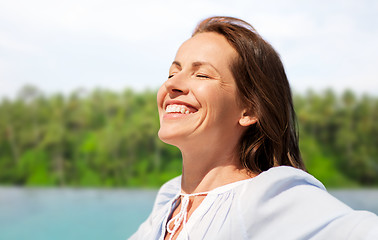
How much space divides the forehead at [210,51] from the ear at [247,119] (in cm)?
15

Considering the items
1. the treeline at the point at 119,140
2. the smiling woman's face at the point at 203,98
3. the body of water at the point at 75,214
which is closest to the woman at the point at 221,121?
the smiling woman's face at the point at 203,98

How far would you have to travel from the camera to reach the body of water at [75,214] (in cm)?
624

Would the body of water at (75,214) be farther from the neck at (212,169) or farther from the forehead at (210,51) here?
the forehead at (210,51)

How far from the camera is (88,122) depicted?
38.1ft

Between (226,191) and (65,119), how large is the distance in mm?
11030

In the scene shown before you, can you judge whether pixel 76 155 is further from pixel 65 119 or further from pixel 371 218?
pixel 371 218

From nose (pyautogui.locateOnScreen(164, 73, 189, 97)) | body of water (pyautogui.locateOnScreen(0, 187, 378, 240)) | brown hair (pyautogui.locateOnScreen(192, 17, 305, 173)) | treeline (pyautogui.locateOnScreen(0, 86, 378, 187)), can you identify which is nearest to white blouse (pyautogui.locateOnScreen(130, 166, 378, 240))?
brown hair (pyautogui.locateOnScreen(192, 17, 305, 173))

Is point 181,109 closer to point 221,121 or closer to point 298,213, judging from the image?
point 221,121

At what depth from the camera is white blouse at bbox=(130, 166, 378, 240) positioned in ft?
2.71

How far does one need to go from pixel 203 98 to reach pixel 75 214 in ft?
21.4

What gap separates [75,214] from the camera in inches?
280

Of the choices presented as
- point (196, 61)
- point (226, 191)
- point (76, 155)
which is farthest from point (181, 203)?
point (76, 155)

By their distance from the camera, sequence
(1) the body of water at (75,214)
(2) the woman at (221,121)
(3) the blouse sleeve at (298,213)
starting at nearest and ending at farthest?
1. (3) the blouse sleeve at (298,213)
2. (2) the woman at (221,121)
3. (1) the body of water at (75,214)

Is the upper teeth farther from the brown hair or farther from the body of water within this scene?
the body of water
